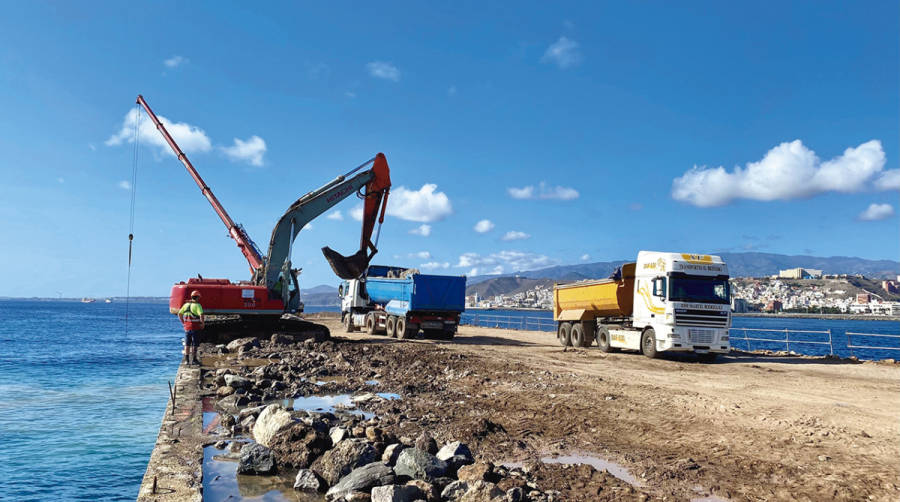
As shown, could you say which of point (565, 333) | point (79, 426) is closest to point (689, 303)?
point (565, 333)

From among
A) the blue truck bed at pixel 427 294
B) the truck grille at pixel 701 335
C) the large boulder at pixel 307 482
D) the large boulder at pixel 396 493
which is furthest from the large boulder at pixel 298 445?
the blue truck bed at pixel 427 294

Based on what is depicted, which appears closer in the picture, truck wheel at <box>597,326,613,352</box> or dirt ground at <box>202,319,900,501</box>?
dirt ground at <box>202,319,900,501</box>

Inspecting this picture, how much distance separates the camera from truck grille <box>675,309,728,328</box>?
56.9 ft

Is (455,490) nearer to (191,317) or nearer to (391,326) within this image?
(191,317)

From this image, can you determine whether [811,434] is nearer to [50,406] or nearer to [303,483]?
[303,483]

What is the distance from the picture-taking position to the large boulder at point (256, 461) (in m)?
6.87

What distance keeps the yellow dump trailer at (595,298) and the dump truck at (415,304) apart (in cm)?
429

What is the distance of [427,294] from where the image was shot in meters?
24.9

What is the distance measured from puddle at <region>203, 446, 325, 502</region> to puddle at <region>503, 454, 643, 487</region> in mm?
2520

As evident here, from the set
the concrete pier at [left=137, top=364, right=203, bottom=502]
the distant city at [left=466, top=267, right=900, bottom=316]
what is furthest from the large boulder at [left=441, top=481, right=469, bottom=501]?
the distant city at [left=466, top=267, right=900, bottom=316]

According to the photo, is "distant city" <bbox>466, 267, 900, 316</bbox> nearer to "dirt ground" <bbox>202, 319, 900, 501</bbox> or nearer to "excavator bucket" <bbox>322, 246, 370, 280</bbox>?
"excavator bucket" <bbox>322, 246, 370, 280</bbox>

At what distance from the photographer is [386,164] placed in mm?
24688

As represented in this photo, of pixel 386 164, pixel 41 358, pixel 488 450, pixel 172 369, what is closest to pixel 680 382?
pixel 488 450

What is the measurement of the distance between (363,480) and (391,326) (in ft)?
68.4
